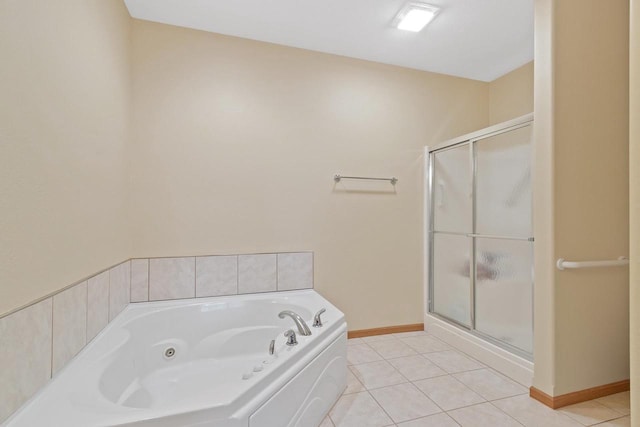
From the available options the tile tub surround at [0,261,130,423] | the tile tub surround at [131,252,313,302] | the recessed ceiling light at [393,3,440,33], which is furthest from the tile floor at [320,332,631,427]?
the recessed ceiling light at [393,3,440,33]

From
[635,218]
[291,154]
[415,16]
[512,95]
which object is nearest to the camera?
[635,218]

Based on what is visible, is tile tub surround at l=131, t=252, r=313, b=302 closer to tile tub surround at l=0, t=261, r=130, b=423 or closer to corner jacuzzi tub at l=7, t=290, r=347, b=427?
corner jacuzzi tub at l=7, t=290, r=347, b=427

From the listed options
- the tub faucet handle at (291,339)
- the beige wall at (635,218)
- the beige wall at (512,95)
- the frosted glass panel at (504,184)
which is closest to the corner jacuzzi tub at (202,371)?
the tub faucet handle at (291,339)

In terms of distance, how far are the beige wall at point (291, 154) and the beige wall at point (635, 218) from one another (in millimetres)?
2142

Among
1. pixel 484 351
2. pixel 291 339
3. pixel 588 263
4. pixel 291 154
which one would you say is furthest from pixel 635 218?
pixel 291 154

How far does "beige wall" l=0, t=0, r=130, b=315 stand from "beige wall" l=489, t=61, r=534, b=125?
312cm

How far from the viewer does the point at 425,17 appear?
2176mm

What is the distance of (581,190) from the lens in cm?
180

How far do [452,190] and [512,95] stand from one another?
1.13 m

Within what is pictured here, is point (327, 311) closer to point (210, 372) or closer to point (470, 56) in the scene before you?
point (210, 372)

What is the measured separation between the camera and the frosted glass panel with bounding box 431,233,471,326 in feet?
8.37

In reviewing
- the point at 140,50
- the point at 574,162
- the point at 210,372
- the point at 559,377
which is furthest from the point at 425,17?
the point at 210,372

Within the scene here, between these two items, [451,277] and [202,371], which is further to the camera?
[451,277]

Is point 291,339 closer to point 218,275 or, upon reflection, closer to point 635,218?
point 218,275
